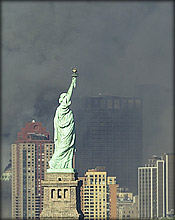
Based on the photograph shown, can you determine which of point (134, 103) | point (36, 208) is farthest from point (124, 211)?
point (36, 208)

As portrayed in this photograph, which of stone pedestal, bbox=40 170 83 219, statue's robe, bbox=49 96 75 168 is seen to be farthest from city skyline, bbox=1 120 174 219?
stone pedestal, bbox=40 170 83 219

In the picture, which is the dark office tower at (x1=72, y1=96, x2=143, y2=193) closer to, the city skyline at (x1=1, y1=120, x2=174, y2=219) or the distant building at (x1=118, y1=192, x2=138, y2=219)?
the city skyline at (x1=1, y1=120, x2=174, y2=219)

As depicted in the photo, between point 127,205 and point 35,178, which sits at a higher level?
point 35,178

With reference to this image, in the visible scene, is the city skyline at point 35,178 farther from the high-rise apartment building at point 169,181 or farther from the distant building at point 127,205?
the high-rise apartment building at point 169,181

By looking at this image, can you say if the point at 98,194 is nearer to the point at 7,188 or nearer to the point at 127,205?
the point at 127,205

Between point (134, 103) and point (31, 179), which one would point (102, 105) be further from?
point (31, 179)

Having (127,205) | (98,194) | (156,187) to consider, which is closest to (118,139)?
(156,187)
